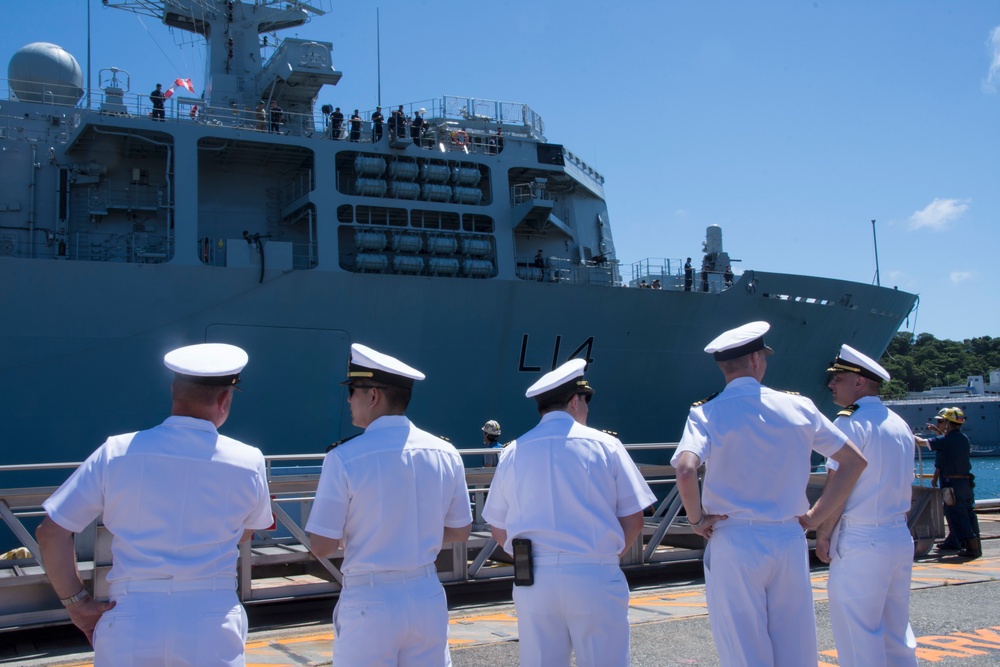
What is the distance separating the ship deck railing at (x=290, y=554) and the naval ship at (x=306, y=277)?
245 inches

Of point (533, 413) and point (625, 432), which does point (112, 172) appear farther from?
point (625, 432)

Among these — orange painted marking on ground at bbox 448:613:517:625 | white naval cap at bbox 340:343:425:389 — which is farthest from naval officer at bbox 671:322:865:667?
orange painted marking on ground at bbox 448:613:517:625

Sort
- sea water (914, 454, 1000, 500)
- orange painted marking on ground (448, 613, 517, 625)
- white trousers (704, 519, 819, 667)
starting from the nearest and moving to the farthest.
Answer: white trousers (704, 519, 819, 667)
orange painted marking on ground (448, 613, 517, 625)
sea water (914, 454, 1000, 500)

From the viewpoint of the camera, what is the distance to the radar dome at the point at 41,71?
18234mm

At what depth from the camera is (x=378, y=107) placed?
17438 mm

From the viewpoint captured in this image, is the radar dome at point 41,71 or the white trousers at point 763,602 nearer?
the white trousers at point 763,602

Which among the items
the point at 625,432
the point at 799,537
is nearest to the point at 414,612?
the point at 799,537

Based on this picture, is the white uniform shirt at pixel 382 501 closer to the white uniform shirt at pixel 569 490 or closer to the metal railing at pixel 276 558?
the white uniform shirt at pixel 569 490

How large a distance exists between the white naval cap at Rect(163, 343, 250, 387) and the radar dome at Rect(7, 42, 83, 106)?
1783 centimetres

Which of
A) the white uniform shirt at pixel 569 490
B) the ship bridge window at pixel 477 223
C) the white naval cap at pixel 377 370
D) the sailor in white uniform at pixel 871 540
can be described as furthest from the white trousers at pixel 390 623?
the ship bridge window at pixel 477 223

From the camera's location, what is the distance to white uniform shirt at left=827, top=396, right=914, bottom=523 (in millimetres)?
3980

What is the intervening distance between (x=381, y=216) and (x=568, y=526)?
1473 centimetres

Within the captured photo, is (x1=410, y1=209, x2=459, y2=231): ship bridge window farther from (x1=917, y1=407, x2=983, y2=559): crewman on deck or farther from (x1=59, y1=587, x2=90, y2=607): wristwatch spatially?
(x1=59, y1=587, x2=90, y2=607): wristwatch

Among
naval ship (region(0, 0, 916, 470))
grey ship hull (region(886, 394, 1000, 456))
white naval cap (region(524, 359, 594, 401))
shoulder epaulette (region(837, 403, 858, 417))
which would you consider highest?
naval ship (region(0, 0, 916, 470))
